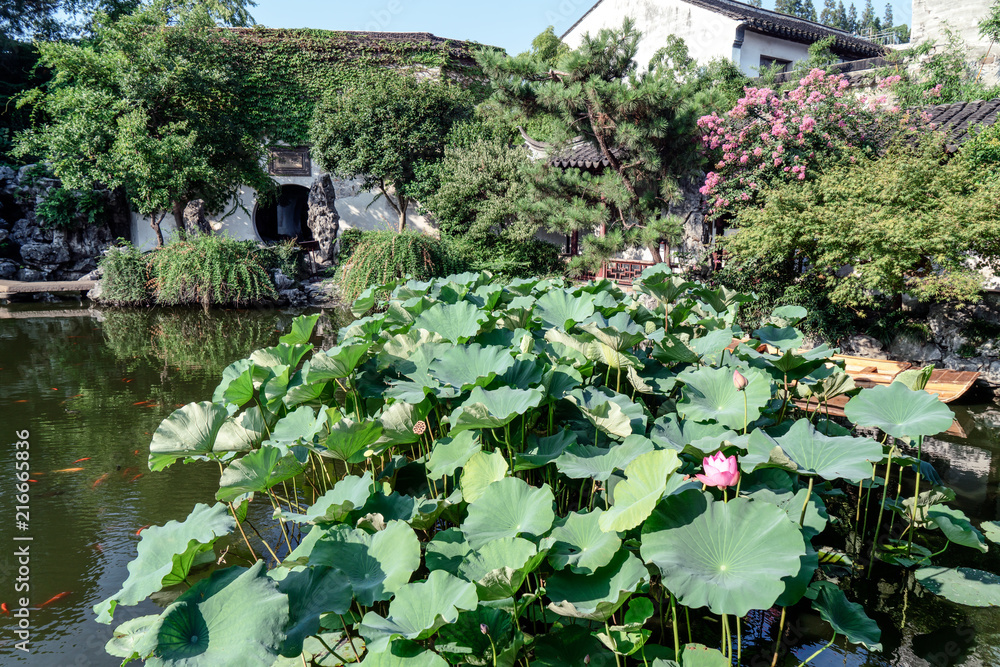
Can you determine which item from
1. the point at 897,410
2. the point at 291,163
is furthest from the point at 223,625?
the point at 291,163

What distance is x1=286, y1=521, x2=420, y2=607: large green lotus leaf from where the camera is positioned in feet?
5.39

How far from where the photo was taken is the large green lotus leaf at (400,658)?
1423 mm

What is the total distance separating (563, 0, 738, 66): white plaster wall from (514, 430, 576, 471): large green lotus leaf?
37.8 ft

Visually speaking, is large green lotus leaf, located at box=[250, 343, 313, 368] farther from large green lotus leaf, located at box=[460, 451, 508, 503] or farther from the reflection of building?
the reflection of building

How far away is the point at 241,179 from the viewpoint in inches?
543

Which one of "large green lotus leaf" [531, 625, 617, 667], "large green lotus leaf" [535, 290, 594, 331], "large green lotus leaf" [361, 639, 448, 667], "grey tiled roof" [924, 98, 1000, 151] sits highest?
"grey tiled roof" [924, 98, 1000, 151]

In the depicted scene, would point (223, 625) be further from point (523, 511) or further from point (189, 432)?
point (189, 432)

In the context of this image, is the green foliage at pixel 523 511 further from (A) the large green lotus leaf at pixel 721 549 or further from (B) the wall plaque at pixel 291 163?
(B) the wall plaque at pixel 291 163

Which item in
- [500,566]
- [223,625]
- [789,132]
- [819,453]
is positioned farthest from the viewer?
[789,132]

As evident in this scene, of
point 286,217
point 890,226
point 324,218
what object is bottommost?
point 890,226

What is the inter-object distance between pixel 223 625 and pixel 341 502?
0.64 m

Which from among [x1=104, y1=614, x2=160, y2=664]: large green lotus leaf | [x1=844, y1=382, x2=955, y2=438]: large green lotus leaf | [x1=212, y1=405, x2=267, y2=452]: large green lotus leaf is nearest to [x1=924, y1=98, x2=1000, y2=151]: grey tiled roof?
[x1=844, y1=382, x2=955, y2=438]: large green lotus leaf

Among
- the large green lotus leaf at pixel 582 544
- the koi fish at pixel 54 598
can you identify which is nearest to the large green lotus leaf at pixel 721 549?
the large green lotus leaf at pixel 582 544

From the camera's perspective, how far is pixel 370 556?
5.77 feet
